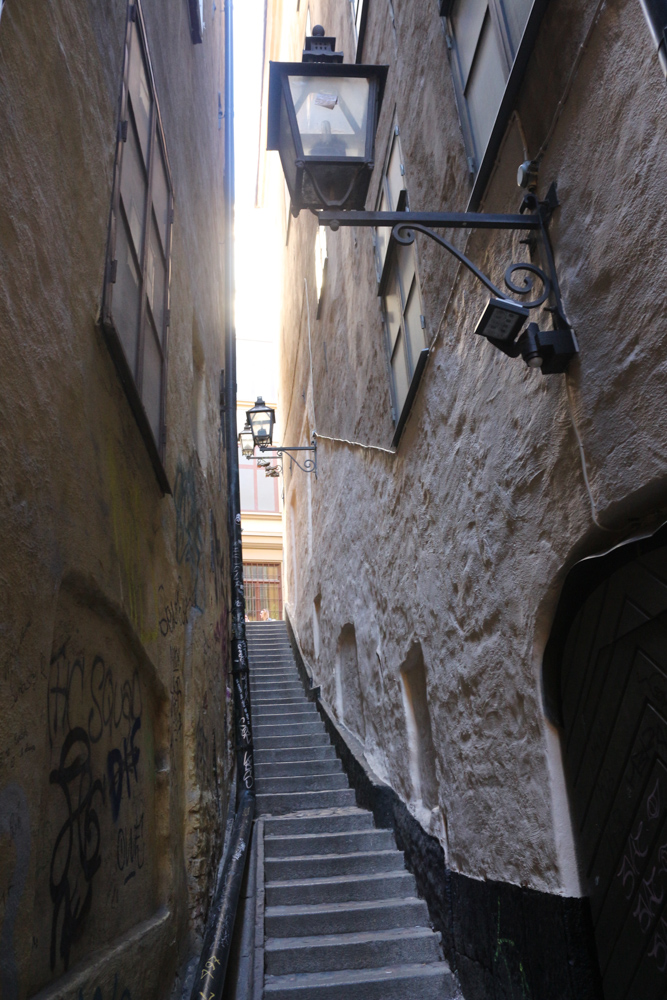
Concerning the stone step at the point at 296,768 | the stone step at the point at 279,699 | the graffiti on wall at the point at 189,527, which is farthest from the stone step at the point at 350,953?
the stone step at the point at 279,699

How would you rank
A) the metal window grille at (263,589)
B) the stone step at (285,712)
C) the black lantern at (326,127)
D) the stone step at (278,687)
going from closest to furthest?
the black lantern at (326,127), the stone step at (285,712), the stone step at (278,687), the metal window grille at (263,589)

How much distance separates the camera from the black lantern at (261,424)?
10.2 m

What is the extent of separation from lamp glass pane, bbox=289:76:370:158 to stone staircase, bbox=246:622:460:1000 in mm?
4155

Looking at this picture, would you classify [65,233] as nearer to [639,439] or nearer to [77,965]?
[639,439]

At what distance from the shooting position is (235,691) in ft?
22.2

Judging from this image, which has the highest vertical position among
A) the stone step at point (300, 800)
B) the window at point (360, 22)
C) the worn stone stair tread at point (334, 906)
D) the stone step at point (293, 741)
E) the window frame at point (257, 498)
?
the window frame at point (257, 498)

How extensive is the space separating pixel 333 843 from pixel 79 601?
364 cm

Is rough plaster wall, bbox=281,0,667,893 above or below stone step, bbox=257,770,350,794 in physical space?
above

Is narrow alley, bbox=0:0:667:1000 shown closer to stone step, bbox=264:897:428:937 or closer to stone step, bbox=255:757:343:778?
stone step, bbox=264:897:428:937

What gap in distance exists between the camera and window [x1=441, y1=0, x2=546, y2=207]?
115 inches

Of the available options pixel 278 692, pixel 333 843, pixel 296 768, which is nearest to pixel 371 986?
pixel 333 843

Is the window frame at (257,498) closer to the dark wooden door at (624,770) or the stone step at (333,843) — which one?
the stone step at (333,843)

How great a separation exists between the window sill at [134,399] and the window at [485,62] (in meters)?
1.87

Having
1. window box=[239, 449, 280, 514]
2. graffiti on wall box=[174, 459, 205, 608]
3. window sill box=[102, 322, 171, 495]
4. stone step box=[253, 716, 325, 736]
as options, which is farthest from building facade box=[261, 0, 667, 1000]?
window box=[239, 449, 280, 514]
